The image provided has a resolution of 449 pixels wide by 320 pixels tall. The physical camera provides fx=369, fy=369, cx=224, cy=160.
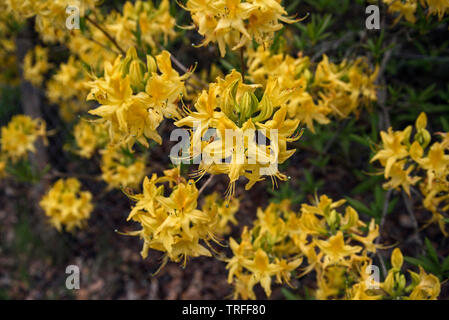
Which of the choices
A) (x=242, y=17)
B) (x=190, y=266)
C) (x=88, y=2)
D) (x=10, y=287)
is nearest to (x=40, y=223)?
(x=10, y=287)

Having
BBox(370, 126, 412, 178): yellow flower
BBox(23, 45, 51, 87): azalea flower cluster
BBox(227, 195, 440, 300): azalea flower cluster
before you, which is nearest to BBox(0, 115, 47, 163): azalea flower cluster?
BBox(23, 45, 51, 87): azalea flower cluster

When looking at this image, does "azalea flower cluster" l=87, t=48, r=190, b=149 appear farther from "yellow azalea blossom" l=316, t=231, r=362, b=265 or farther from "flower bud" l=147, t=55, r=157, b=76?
"yellow azalea blossom" l=316, t=231, r=362, b=265

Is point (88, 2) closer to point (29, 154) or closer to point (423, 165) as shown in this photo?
point (423, 165)

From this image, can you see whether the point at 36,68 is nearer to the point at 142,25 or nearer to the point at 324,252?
the point at 142,25

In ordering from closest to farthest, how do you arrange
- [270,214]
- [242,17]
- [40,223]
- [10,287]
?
[242,17] → [270,214] → [10,287] → [40,223]

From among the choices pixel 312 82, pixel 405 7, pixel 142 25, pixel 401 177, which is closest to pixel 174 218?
pixel 312 82
